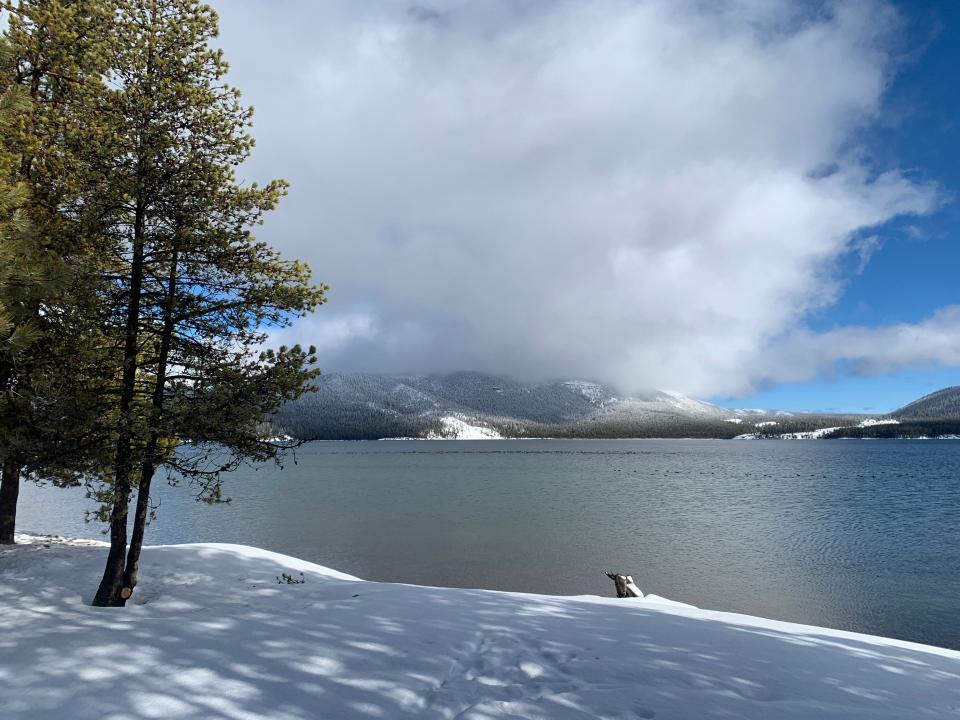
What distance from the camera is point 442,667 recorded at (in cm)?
612

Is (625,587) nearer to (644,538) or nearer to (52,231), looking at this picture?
(52,231)

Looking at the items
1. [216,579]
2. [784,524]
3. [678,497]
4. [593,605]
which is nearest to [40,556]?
[216,579]

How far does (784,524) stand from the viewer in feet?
139

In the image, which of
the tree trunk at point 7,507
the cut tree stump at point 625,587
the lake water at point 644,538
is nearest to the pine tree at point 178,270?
the tree trunk at point 7,507

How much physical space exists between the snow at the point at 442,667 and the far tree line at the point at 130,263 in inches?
140

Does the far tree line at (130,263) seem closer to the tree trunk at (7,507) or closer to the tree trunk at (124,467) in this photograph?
the tree trunk at (124,467)

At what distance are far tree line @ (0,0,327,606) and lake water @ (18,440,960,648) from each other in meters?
16.3

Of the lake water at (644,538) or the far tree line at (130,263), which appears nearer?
the far tree line at (130,263)

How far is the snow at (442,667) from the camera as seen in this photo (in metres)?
5.08

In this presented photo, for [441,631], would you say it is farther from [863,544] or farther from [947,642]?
[863,544]

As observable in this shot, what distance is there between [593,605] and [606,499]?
50.0 meters

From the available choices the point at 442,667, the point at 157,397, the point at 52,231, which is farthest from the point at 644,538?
the point at 52,231

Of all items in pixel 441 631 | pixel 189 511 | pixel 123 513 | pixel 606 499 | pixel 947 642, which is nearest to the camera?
pixel 441 631

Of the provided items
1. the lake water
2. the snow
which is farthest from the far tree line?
the lake water
